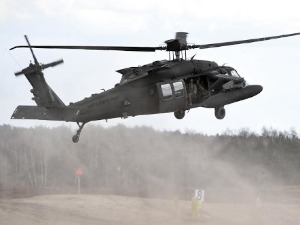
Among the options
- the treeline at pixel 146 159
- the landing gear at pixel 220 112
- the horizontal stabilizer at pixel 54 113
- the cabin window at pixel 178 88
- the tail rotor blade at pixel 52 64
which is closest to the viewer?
the horizontal stabilizer at pixel 54 113

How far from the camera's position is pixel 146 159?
8750cm

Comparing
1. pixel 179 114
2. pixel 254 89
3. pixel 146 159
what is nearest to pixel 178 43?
pixel 179 114

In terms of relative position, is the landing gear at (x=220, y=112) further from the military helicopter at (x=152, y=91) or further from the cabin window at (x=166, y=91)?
the cabin window at (x=166, y=91)

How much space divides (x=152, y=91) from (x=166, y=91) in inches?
23.9

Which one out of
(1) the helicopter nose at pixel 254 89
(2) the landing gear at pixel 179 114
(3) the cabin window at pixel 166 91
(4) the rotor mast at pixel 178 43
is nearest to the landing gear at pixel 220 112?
(2) the landing gear at pixel 179 114

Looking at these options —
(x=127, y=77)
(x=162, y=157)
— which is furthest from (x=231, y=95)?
(x=162, y=157)

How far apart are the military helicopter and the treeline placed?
48.9 meters

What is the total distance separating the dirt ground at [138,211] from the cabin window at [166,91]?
15.0 metres

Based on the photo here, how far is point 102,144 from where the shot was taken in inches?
3674

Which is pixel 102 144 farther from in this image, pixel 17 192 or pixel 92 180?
pixel 17 192

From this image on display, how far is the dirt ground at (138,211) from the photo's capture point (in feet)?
124

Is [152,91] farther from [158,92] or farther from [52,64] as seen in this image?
[52,64]

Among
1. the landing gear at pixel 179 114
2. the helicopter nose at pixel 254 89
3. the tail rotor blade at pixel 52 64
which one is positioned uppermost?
the tail rotor blade at pixel 52 64

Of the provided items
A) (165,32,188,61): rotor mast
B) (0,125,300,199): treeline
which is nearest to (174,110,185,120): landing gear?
(165,32,188,61): rotor mast
